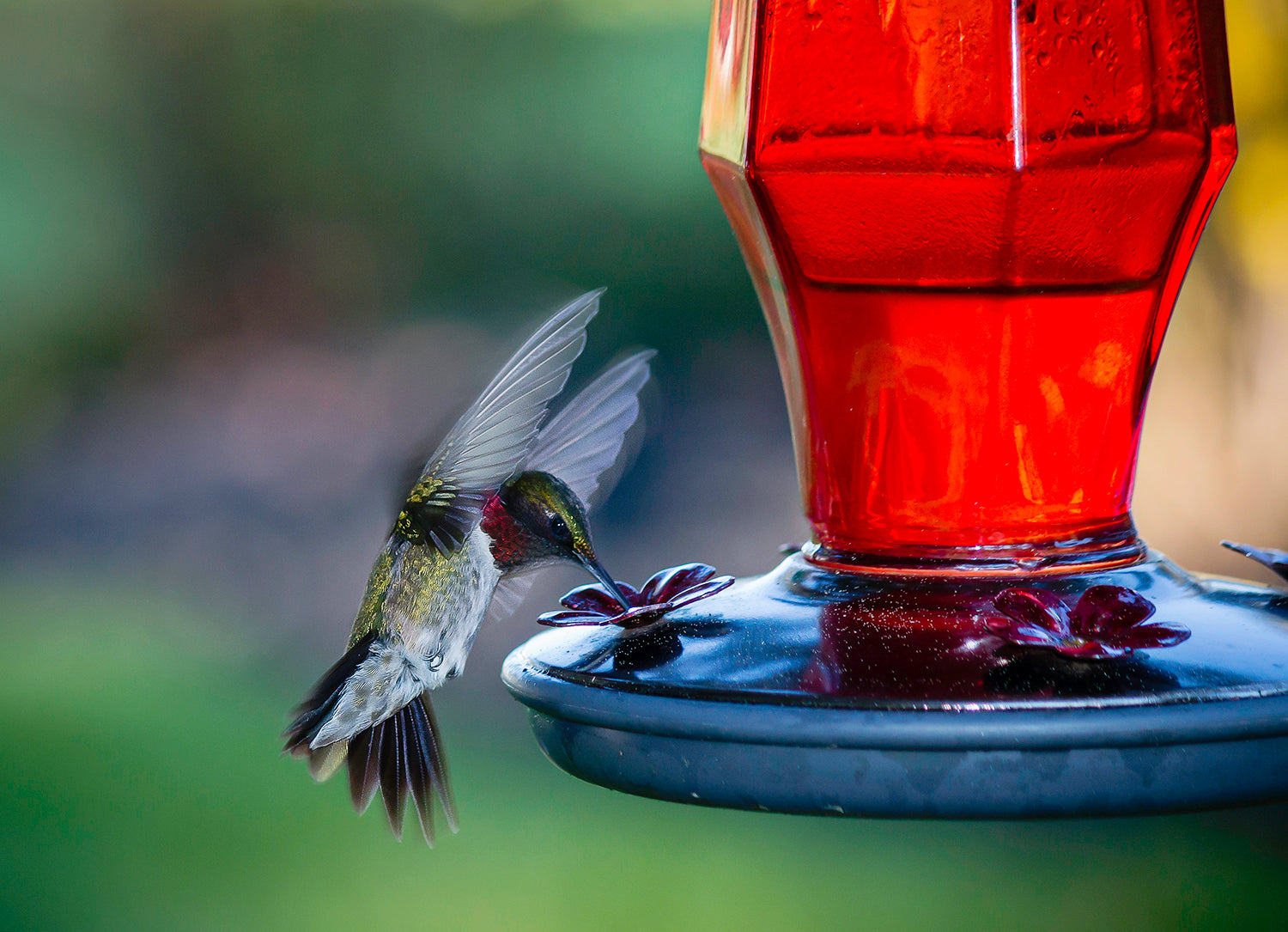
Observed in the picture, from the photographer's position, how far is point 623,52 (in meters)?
5.31

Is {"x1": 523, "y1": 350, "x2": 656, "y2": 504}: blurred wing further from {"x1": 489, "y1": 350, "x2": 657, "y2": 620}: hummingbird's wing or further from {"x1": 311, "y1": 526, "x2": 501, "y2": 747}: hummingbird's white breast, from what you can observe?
{"x1": 311, "y1": 526, "x2": 501, "y2": 747}: hummingbird's white breast

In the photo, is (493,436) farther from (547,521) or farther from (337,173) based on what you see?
(337,173)

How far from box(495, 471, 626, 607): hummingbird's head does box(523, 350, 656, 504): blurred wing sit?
88 mm

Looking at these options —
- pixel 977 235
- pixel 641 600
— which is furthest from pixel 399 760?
pixel 977 235

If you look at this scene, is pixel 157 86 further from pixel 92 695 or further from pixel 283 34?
pixel 92 695

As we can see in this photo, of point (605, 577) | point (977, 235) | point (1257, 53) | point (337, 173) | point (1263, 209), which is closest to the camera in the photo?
point (977, 235)

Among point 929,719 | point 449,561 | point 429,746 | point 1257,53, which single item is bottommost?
point 429,746

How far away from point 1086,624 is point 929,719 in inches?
6.0

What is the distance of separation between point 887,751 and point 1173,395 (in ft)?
8.69

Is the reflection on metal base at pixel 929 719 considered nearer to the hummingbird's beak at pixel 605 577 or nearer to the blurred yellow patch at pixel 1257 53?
the hummingbird's beak at pixel 605 577

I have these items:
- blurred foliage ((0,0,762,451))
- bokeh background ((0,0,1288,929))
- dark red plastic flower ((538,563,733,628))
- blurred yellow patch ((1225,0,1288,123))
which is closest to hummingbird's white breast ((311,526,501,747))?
dark red plastic flower ((538,563,733,628))

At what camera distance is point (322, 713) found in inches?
A: 62.4

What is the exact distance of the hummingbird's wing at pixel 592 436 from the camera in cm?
176

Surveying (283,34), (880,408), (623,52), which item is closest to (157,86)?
(283,34)
